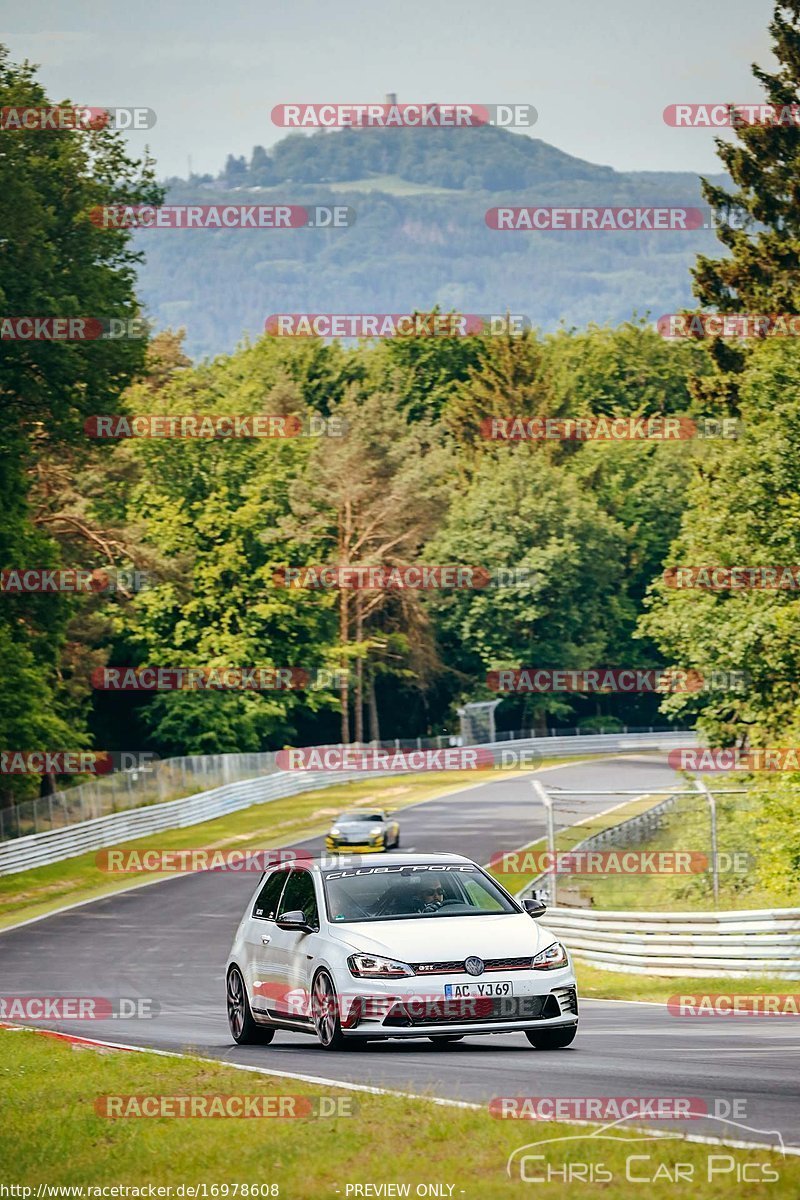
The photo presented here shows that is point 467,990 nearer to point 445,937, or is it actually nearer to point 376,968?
point 445,937

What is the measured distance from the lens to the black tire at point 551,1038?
44.8ft

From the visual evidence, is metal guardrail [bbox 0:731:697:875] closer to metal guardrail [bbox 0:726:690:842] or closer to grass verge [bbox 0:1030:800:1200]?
metal guardrail [bbox 0:726:690:842]

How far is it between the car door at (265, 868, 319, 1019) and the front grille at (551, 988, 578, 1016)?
1.86 meters

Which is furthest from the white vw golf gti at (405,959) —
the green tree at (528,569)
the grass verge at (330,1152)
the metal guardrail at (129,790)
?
the green tree at (528,569)

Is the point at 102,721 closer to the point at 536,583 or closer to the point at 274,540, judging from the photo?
the point at 274,540

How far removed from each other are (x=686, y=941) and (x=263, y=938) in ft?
36.7

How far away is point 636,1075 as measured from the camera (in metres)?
11.5

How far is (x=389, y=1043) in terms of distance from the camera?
15188 mm

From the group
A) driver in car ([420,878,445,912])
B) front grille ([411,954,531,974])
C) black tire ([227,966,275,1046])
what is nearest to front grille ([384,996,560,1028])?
front grille ([411,954,531,974])

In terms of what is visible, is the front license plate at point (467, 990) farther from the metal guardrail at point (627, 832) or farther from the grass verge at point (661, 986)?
the metal guardrail at point (627, 832)

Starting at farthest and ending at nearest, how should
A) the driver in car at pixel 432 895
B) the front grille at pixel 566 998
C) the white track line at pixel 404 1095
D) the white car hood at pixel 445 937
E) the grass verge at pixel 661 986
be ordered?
the grass verge at pixel 661 986 → the driver in car at pixel 432 895 → the front grille at pixel 566 998 → the white car hood at pixel 445 937 → the white track line at pixel 404 1095

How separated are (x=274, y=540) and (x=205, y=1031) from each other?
209 feet

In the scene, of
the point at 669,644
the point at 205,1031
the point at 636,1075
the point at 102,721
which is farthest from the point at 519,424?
the point at 636,1075

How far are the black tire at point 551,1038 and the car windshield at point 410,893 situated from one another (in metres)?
0.96
